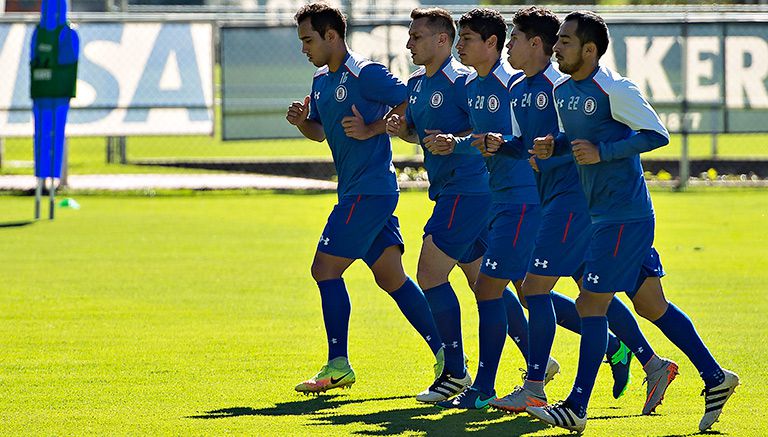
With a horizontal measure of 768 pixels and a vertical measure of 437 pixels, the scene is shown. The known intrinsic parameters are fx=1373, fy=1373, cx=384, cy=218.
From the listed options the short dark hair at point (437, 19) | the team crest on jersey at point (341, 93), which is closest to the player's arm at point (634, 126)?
the short dark hair at point (437, 19)

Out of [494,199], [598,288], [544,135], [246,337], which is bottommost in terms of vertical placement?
[246,337]

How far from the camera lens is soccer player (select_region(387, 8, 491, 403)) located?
24.5ft

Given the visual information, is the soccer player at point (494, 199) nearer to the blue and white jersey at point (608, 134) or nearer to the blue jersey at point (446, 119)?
the blue jersey at point (446, 119)

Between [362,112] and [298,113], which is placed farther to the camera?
[298,113]

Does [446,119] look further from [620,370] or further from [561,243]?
[620,370]

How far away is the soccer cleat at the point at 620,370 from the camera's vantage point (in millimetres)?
7391

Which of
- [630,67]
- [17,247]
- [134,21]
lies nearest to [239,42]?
[134,21]

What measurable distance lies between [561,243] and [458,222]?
2.68ft

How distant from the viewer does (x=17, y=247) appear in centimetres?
1412

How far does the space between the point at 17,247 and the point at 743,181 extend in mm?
11625

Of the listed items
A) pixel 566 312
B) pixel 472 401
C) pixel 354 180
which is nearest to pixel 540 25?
pixel 354 180

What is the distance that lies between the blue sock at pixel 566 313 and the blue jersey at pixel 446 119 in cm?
74

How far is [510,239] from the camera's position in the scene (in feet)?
23.3

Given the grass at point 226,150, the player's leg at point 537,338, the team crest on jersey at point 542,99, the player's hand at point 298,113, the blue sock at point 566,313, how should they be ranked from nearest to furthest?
1. the player's leg at point 537,338
2. the team crest on jersey at point 542,99
3. the blue sock at point 566,313
4. the player's hand at point 298,113
5. the grass at point 226,150
